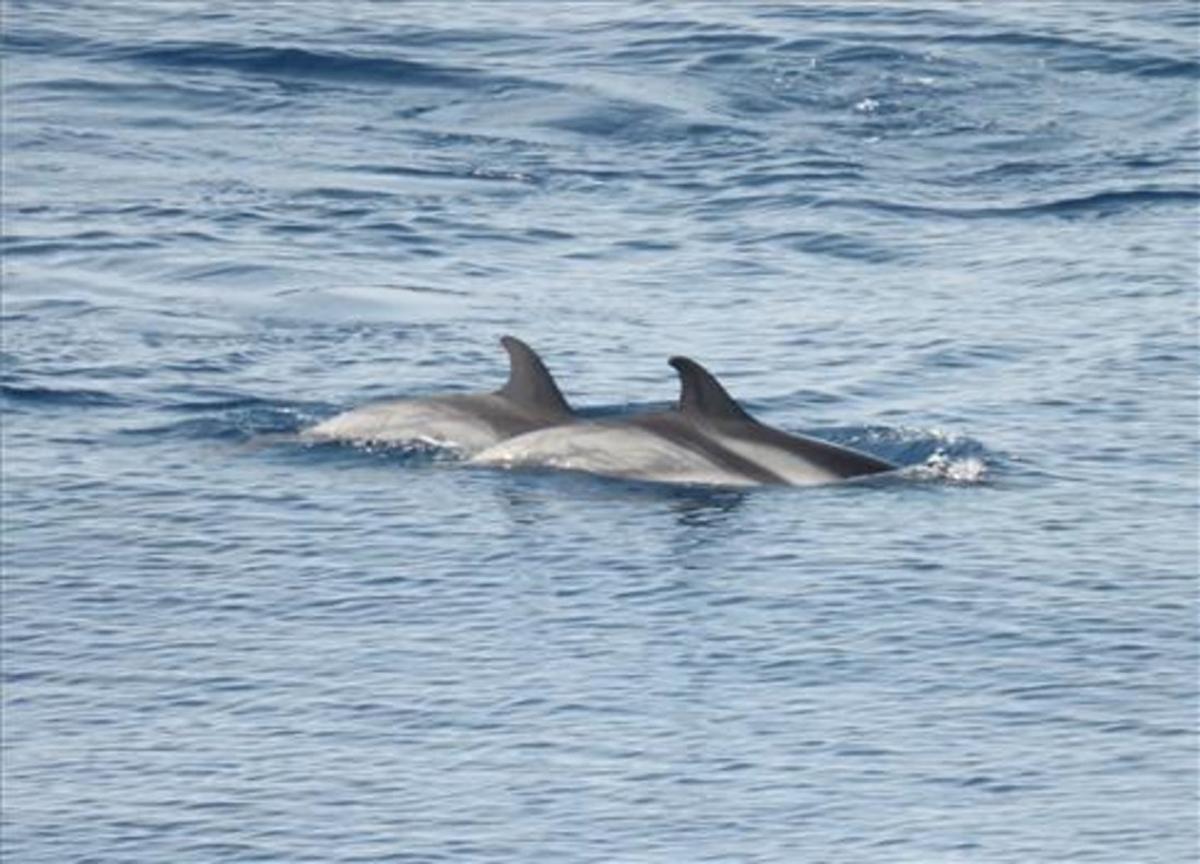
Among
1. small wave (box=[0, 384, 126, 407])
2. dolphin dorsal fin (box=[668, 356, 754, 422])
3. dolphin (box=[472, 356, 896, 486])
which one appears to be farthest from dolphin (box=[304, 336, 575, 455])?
small wave (box=[0, 384, 126, 407])

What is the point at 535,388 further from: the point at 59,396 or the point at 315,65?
the point at 315,65

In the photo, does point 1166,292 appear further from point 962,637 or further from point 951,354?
point 962,637

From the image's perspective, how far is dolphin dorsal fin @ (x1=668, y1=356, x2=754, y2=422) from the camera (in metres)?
33.2

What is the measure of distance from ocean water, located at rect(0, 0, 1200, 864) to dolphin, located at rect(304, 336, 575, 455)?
0.41m

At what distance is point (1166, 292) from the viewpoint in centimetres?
4112

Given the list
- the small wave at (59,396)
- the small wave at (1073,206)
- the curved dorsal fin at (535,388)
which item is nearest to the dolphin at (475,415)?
the curved dorsal fin at (535,388)

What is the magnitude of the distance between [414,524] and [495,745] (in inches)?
234

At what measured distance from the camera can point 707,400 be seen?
109ft

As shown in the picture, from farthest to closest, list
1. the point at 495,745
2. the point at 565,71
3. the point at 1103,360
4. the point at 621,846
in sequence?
the point at 565,71, the point at 1103,360, the point at 495,745, the point at 621,846

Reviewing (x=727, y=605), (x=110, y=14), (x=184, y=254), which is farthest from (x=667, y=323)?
(x=110, y=14)

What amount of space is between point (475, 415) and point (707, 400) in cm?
249

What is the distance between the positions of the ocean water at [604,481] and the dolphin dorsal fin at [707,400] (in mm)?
838

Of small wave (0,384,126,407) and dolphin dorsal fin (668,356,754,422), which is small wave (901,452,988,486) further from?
small wave (0,384,126,407)

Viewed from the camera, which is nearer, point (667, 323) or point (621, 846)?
point (621, 846)
